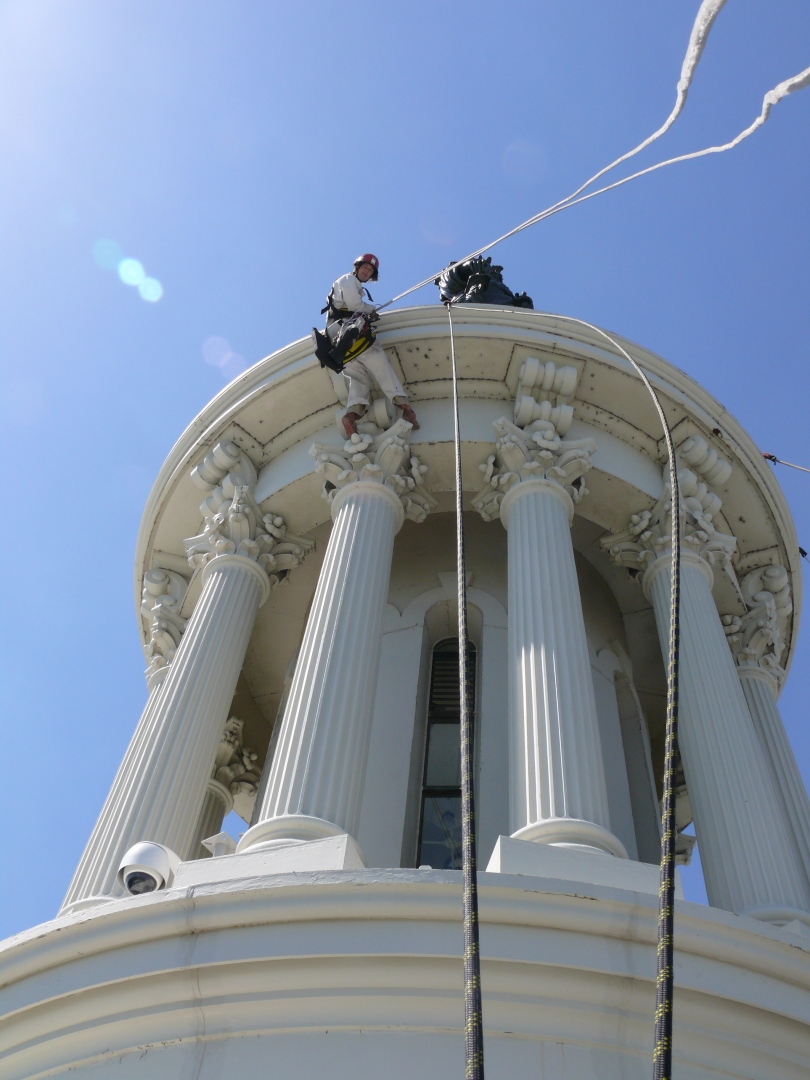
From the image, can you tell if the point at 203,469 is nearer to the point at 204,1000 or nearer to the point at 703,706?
the point at 703,706

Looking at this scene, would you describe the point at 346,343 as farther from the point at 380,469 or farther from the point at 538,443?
the point at 538,443

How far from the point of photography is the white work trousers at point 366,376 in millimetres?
18203

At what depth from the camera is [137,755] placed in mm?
14633

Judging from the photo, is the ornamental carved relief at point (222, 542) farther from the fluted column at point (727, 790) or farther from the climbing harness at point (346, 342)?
the fluted column at point (727, 790)

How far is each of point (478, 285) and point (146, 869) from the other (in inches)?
735

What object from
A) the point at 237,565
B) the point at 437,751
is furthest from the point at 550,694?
the point at 237,565

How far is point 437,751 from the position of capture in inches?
717

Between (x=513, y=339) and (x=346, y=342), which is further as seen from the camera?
(x=513, y=339)

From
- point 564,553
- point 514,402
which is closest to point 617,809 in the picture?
point 564,553

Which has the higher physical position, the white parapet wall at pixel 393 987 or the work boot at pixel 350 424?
the work boot at pixel 350 424

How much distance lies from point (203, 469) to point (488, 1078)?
12768mm

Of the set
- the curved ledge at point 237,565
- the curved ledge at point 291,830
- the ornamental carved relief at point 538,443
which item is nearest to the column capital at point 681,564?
the ornamental carved relief at point 538,443

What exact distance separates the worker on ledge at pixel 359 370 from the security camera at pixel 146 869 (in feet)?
28.3

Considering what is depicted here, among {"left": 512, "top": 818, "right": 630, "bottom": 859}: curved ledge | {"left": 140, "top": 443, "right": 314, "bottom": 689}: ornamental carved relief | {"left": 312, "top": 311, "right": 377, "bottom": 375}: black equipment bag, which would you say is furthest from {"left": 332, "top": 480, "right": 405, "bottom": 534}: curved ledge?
{"left": 512, "top": 818, "right": 630, "bottom": 859}: curved ledge
